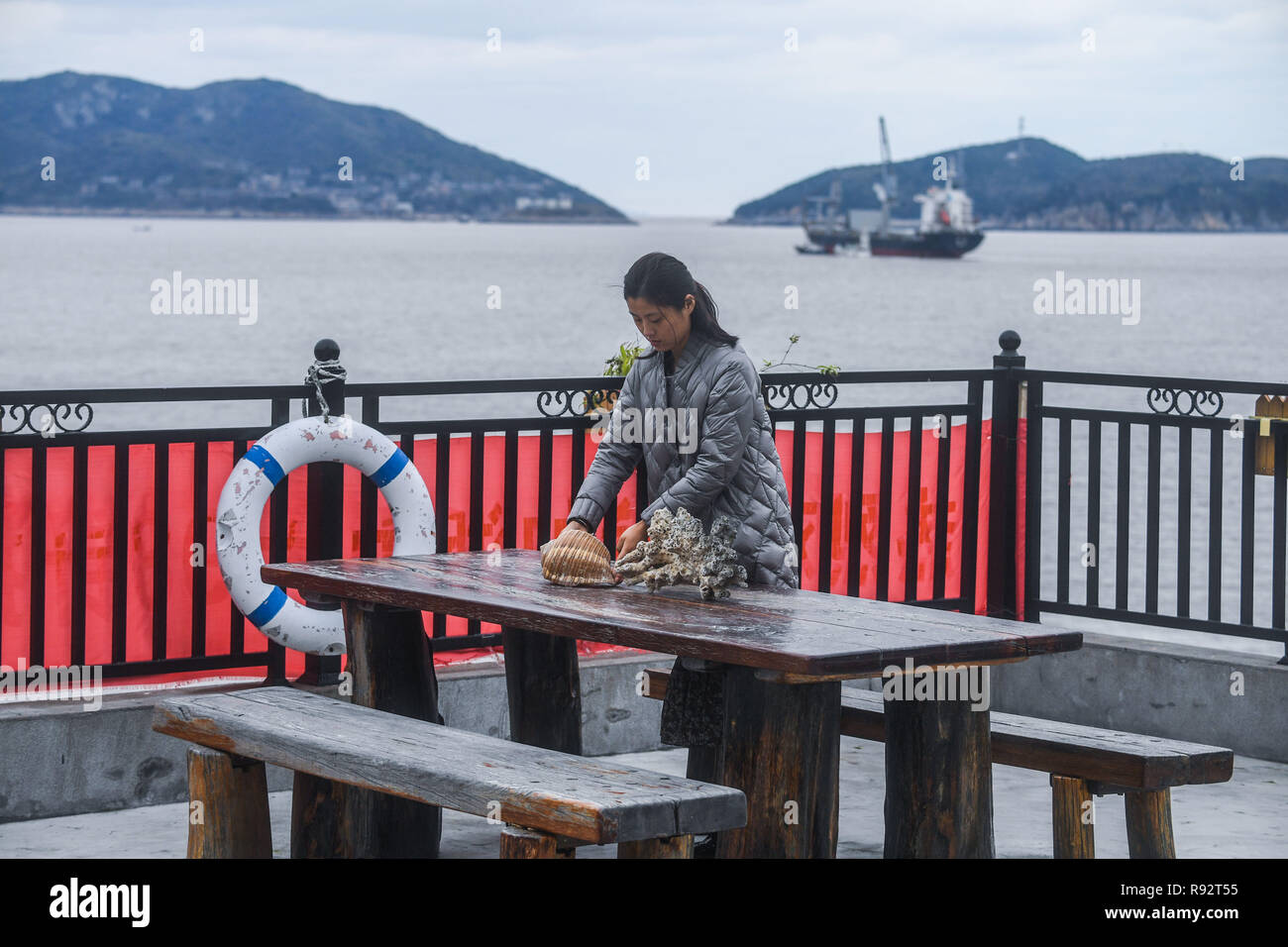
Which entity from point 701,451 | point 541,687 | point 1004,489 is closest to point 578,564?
point 701,451

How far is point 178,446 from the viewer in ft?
20.7

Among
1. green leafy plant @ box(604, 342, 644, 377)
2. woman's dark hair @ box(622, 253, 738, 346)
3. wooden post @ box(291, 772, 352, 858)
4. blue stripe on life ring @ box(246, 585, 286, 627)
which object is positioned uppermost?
woman's dark hair @ box(622, 253, 738, 346)

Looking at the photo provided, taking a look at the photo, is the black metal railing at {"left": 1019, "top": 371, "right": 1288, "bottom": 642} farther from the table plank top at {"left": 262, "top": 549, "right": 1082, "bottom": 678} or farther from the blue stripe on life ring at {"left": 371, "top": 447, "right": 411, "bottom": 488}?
the blue stripe on life ring at {"left": 371, "top": 447, "right": 411, "bottom": 488}

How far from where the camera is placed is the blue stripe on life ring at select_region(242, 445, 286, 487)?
242 inches

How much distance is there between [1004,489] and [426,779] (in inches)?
172

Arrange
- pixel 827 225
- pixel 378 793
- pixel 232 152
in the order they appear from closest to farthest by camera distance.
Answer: pixel 378 793
pixel 232 152
pixel 827 225

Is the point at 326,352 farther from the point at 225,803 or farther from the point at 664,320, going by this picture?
the point at 225,803

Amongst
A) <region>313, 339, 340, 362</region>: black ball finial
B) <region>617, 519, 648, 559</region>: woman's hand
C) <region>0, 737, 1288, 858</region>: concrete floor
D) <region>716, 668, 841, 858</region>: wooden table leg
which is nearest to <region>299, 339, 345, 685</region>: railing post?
<region>313, 339, 340, 362</region>: black ball finial

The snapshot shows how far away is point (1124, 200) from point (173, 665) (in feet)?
398

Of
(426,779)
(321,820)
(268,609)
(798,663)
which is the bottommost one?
(321,820)

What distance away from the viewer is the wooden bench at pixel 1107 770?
15.0 ft

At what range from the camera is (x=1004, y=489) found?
7852 mm

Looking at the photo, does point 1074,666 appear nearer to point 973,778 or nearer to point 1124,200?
point 973,778

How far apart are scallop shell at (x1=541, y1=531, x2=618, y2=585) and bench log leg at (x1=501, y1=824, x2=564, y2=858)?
1.25m
